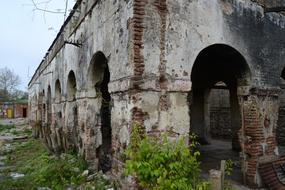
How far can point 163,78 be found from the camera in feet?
17.5

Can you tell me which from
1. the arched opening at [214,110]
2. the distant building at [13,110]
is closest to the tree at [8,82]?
the distant building at [13,110]

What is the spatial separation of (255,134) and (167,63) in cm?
269

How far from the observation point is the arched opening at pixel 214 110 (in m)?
9.60

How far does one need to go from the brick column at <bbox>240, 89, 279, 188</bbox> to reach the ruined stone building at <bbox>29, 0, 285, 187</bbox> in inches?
Result: 0.8

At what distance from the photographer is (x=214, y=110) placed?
627 inches

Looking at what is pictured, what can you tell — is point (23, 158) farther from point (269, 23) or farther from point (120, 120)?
point (269, 23)

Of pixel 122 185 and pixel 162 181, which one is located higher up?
pixel 162 181

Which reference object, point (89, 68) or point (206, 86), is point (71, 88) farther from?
point (206, 86)

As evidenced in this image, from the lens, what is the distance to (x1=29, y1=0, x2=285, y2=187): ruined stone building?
5238 mm

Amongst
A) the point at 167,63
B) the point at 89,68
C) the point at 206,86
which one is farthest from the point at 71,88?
the point at 167,63

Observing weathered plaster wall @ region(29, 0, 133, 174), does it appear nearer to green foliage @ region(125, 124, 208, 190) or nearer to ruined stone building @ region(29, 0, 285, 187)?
ruined stone building @ region(29, 0, 285, 187)

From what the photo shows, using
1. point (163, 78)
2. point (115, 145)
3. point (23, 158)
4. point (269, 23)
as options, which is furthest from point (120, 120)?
point (23, 158)

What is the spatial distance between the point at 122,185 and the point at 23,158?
6159mm

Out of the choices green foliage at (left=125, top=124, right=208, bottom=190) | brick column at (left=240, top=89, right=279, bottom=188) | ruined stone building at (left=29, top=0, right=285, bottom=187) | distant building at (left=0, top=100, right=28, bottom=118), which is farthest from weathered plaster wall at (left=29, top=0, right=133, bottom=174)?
distant building at (left=0, top=100, right=28, bottom=118)
